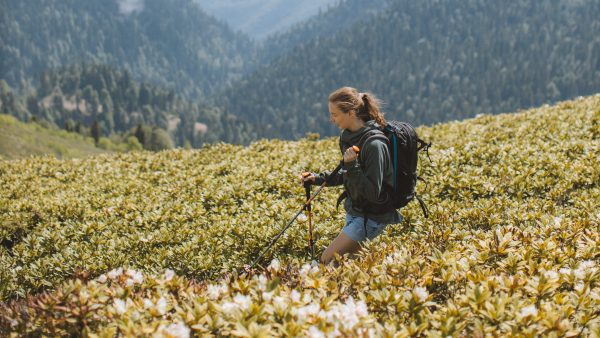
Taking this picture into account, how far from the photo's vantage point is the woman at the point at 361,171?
19.2ft

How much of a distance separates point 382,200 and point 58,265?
5620 mm

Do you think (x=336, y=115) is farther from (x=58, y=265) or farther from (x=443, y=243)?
(x=58, y=265)

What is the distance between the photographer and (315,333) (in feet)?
12.0

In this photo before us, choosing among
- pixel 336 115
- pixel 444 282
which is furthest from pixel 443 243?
pixel 336 115

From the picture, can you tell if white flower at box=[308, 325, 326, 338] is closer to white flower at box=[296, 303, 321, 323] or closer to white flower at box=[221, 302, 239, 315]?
white flower at box=[296, 303, 321, 323]

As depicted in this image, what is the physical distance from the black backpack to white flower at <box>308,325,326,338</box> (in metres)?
2.74

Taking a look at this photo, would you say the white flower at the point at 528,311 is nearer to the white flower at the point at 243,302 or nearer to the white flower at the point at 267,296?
the white flower at the point at 267,296

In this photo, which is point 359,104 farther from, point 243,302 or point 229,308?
point 229,308

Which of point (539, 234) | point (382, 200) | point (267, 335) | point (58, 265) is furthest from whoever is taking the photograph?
point (58, 265)

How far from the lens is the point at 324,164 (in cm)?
1248

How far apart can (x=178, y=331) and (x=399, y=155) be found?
11.9 feet

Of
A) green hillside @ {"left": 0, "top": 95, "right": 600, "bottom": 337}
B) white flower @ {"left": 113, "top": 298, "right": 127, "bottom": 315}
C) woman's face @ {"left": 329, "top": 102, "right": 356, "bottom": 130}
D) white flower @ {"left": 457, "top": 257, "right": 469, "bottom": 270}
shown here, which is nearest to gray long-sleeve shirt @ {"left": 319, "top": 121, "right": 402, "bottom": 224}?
woman's face @ {"left": 329, "top": 102, "right": 356, "bottom": 130}

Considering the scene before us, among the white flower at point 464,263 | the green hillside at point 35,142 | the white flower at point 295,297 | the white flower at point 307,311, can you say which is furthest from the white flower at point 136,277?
the green hillside at point 35,142

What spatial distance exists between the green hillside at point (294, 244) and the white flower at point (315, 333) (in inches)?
3.3
